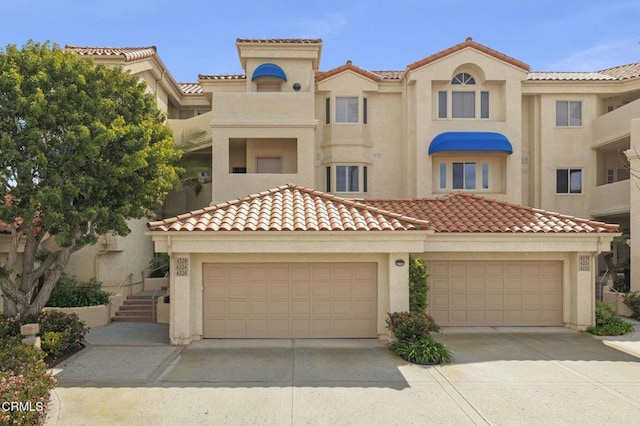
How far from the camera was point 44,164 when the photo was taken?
10.0 meters

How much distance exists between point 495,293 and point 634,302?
6.34 metres

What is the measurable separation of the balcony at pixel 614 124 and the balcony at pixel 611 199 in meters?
2.21

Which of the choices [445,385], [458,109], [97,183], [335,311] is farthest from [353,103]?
[445,385]

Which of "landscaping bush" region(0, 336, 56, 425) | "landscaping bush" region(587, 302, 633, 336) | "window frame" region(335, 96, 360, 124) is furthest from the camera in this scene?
"window frame" region(335, 96, 360, 124)

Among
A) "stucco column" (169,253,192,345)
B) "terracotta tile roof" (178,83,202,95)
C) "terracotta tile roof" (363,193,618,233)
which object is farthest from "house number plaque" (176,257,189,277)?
"terracotta tile roof" (178,83,202,95)

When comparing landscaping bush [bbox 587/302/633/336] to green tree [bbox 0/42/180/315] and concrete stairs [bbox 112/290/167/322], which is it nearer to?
green tree [bbox 0/42/180/315]

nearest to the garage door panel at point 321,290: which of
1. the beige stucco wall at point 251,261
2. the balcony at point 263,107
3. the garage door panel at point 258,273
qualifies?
the beige stucco wall at point 251,261

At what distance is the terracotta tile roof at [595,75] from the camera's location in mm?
21609

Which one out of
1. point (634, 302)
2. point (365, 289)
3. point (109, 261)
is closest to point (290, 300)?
point (365, 289)

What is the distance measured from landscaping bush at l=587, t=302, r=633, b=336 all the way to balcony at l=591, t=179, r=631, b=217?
7286 mm

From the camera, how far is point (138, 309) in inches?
664

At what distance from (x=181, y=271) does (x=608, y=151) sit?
21977 millimetres

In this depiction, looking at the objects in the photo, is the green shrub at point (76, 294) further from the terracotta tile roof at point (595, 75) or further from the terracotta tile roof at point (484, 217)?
the terracotta tile roof at point (595, 75)

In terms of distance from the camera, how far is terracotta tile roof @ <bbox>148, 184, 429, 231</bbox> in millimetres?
11680
